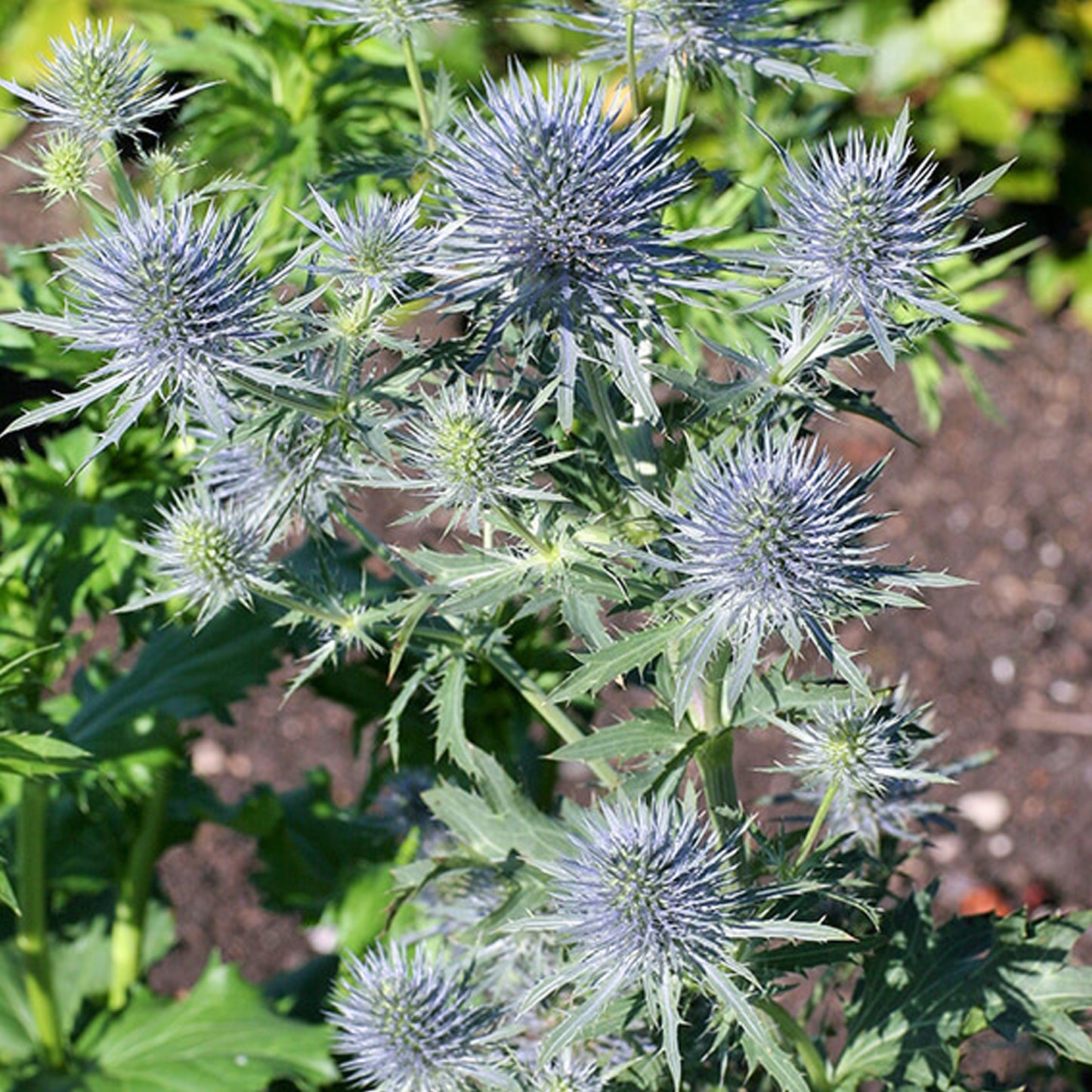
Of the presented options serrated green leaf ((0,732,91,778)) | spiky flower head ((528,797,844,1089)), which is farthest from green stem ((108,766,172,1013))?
spiky flower head ((528,797,844,1089))

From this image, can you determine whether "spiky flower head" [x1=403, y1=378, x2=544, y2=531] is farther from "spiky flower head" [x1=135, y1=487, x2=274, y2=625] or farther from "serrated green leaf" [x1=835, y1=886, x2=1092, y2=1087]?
"serrated green leaf" [x1=835, y1=886, x2=1092, y2=1087]

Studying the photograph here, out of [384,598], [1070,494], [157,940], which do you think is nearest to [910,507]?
[1070,494]

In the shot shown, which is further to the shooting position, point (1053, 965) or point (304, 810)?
point (304, 810)

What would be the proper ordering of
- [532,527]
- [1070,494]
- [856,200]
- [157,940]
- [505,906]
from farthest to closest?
[1070,494]
[157,940]
[505,906]
[532,527]
[856,200]

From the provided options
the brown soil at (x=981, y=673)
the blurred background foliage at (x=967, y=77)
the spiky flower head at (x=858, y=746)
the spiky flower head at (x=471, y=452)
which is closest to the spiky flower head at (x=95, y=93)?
the spiky flower head at (x=471, y=452)

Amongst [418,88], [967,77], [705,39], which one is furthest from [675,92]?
[967,77]

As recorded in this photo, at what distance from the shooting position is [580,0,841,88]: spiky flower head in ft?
4.15

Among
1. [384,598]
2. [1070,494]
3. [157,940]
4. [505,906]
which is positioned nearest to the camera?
[505,906]

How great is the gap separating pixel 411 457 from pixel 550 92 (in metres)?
0.29

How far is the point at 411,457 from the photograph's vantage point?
44.5 inches

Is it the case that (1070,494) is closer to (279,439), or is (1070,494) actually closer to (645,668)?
(645,668)

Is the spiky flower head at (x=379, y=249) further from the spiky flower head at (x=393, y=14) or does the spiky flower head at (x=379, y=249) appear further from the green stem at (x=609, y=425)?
the spiky flower head at (x=393, y=14)

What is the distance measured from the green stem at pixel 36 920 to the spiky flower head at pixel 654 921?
2.77 feet

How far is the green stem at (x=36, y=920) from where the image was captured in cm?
179
